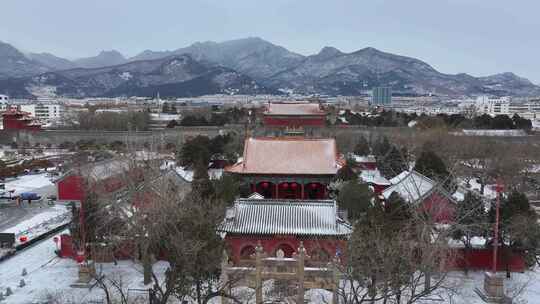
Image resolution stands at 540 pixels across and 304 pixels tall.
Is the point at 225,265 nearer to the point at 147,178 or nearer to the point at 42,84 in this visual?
the point at 147,178

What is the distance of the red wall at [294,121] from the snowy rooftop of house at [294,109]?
1.58ft

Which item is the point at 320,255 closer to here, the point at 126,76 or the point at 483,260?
the point at 483,260

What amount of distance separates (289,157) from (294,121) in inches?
541

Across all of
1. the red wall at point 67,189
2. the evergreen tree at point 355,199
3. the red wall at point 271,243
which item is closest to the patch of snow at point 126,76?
the red wall at point 67,189

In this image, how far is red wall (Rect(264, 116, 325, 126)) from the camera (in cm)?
3616

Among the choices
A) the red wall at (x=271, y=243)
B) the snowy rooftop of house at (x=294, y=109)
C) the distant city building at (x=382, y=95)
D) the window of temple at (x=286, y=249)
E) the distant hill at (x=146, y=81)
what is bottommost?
the window of temple at (x=286, y=249)

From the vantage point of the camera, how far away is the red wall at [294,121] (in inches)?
1423

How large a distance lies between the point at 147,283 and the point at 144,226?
1.88m

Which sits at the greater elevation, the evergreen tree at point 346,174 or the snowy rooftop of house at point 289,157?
the snowy rooftop of house at point 289,157

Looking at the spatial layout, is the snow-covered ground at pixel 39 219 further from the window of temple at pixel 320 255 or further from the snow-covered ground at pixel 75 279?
the window of temple at pixel 320 255

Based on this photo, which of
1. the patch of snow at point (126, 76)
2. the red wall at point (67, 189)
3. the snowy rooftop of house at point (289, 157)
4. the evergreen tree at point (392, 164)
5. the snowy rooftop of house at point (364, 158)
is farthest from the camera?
the patch of snow at point (126, 76)

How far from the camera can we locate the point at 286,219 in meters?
14.7

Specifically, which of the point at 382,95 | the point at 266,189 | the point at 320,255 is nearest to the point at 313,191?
the point at 266,189

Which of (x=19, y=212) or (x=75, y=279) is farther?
(x=19, y=212)
